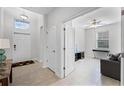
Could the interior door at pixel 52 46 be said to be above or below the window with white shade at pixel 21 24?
below

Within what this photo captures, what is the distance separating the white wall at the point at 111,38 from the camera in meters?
6.33

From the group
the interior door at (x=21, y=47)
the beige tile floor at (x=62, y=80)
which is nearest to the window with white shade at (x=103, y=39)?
the beige tile floor at (x=62, y=80)

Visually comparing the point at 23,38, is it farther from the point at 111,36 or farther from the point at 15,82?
the point at 111,36

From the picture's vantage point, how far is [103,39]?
24.2 ft

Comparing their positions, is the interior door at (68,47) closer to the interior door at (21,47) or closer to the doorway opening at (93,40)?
the doorway opening at (93,40)

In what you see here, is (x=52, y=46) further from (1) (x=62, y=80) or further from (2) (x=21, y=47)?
(2) (x=21, y=47)

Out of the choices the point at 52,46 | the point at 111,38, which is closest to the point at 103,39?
the point at 111,38

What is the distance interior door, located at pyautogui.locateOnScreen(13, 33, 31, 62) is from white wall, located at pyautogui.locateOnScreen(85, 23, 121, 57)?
482cm

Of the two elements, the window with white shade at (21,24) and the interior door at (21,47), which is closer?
the interior door at (21,47)

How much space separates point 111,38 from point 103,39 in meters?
0.69

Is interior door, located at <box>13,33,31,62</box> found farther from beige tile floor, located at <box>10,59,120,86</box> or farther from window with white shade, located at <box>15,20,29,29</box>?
beige tile floor, located at <box>10,59,120,86</box>

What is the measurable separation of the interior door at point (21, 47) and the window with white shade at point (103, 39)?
5.08m

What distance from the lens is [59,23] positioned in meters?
3.59

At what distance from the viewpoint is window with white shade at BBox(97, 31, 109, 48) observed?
23.3 feet
